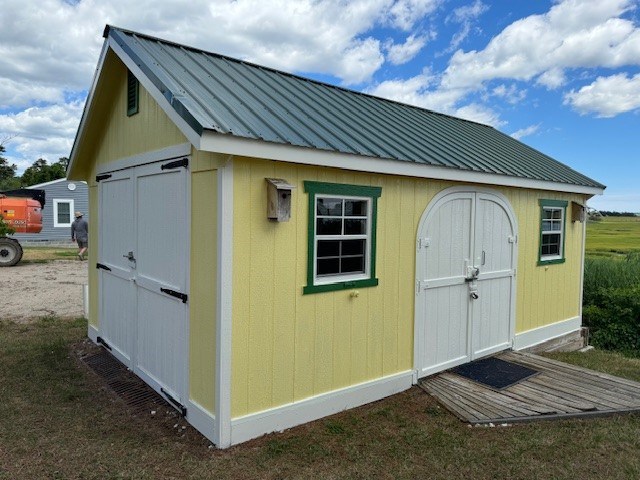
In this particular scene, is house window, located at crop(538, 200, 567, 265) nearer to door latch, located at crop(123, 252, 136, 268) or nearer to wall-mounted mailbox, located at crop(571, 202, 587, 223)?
wall-mounted mailbox, located at crop(571, 202, 587, 223)

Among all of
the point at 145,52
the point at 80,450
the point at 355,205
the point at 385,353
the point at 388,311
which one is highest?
the point at 145,52

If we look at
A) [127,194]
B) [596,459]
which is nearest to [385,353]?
[596,459]

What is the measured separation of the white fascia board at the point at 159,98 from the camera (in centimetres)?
353

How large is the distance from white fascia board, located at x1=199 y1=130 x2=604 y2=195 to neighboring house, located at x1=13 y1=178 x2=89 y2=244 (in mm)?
22188

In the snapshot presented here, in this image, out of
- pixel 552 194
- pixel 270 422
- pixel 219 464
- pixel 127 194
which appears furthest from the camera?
pixel 552 194

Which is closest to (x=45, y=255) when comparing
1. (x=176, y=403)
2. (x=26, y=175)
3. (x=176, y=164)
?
(x=176, y=403)

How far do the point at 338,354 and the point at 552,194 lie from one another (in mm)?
4590

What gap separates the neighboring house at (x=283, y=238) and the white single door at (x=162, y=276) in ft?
0.09

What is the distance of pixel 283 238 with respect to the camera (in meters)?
4.15

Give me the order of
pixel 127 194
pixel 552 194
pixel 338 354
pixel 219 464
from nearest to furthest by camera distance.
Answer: pixel 219 464 < pixel 338 354 < pixel 127 194 < pixel 552 194

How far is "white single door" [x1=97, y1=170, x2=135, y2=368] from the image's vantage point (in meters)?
5.61

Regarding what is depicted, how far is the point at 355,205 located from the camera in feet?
15.4

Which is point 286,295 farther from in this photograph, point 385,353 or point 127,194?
point 127,194

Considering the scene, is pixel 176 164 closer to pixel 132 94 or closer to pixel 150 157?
pixel 150 157
